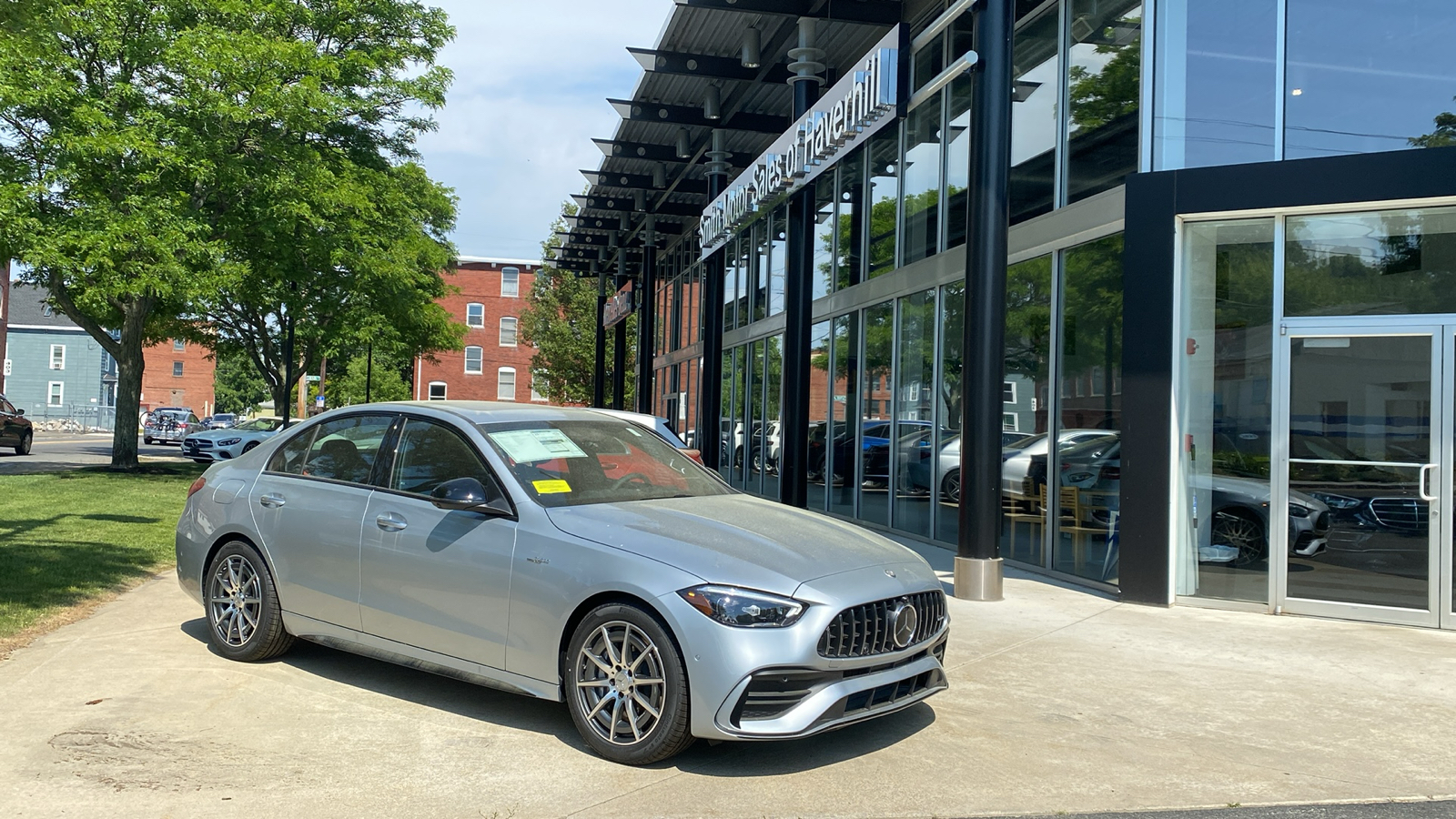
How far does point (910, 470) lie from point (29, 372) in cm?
8876

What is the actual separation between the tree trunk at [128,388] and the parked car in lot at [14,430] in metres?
9.43

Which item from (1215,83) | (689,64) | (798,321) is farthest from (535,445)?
(689,64)

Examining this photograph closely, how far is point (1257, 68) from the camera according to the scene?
30.8 feet

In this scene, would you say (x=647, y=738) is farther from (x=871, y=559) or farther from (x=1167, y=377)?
(x=1167, y=377)

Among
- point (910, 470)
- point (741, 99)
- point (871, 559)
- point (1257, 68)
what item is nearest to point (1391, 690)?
point (871, 559)

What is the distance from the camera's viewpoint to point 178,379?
317ft

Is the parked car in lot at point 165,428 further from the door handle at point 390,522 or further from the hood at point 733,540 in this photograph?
the hood at point 733,540

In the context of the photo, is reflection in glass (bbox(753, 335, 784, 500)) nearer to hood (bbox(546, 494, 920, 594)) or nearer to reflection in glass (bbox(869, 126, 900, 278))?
reflection in glass (bbox(869, 126, 900, 278))

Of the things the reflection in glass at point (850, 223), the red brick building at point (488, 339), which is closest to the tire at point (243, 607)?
the reflection in glass at point (850, 223)

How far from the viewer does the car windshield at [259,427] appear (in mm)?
33531

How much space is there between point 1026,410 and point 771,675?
781 cm

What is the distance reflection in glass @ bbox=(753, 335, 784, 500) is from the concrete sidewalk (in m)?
14.0

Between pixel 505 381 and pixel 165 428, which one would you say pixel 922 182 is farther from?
pixel 505 381

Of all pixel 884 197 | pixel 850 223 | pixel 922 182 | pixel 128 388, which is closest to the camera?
pixel 922 182
